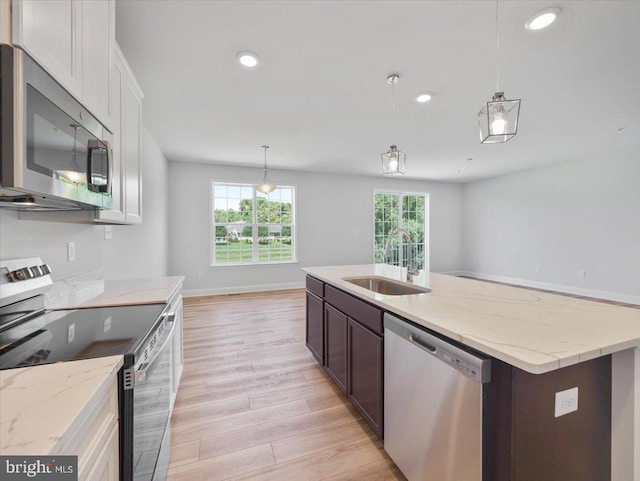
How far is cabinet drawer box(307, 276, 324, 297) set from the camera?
235 centimetres

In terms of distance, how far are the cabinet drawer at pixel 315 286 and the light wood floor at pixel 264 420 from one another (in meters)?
0.72

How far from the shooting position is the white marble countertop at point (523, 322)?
848 millimetres

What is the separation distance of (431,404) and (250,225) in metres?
5.06

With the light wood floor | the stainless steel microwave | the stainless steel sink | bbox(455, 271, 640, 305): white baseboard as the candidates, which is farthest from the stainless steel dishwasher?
bbox(455, 271, 640, 305): white baseboard

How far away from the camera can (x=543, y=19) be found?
1750 mm

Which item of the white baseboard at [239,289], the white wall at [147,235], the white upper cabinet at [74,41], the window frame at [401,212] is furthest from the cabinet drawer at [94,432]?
the window frame at [401,212]

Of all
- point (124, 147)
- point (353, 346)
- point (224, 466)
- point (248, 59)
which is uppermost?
point (248, 59)

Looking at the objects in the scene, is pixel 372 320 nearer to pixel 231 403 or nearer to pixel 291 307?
pixel 231 403

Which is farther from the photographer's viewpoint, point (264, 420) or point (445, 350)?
point (264, 420)

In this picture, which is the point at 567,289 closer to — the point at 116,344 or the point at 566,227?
the point at 566,227

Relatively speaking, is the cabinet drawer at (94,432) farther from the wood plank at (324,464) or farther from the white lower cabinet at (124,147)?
the white lower cabinet at (124,147)

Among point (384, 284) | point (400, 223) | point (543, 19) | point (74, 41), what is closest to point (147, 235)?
point (74, 41)

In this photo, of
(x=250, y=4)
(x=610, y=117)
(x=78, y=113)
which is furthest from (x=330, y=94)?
(x=610, y=117)

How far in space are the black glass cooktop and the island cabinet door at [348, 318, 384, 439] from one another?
1148 millimetres
